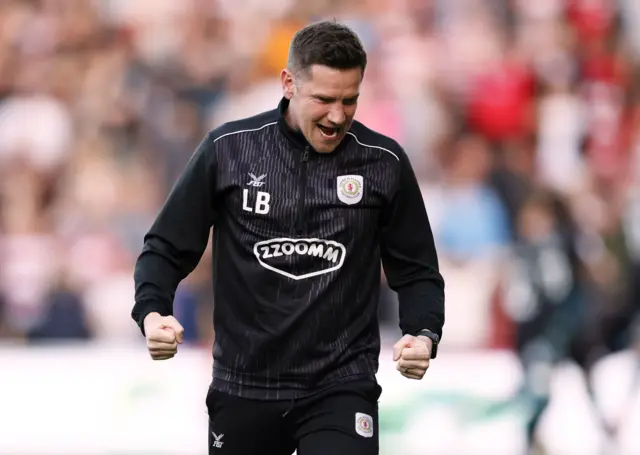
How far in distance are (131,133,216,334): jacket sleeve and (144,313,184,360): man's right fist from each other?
25 centimetres

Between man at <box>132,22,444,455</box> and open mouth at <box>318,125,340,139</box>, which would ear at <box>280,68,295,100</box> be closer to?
man at <box>132,22,444,455</box>

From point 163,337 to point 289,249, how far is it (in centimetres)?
60

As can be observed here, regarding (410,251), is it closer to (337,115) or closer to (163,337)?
(337,115)

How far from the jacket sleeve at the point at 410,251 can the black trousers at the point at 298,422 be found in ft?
1.14

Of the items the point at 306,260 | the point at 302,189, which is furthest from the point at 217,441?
the point at 302,189

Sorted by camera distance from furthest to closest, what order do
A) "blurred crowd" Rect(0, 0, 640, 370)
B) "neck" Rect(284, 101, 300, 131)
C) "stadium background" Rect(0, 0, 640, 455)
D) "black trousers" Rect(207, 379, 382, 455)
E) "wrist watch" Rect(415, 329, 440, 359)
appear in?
"blurred crowd" Rect(0, 0, 640, 370) < "stadium background" Rect(0, 0, 640, 455) < "neck" Rect(284, 101, 300, 131) < "wrist watch" Rect(415, 329, 440, 359) < "black trousers" Rect(207, 379, 382, 455)

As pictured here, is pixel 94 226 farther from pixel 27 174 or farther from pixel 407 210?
pixel 407 210

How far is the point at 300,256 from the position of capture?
4531 millimetres

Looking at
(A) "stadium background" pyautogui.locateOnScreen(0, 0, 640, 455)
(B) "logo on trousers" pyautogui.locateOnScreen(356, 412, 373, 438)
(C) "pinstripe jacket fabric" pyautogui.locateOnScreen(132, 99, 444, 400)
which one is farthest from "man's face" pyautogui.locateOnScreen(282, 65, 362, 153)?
(A) "stadium background" pyautogui.locateOnScreen(0, 0, 640, 455)

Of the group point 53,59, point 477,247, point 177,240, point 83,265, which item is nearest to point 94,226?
point 83,265

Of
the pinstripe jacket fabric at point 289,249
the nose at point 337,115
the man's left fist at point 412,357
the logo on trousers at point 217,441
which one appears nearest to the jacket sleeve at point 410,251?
the pinstripe jacket fabric at point 289,249

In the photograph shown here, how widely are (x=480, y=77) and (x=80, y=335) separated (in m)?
4.03

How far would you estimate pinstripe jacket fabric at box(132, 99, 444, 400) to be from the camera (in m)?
4.52

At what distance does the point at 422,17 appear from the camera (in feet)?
36.5
